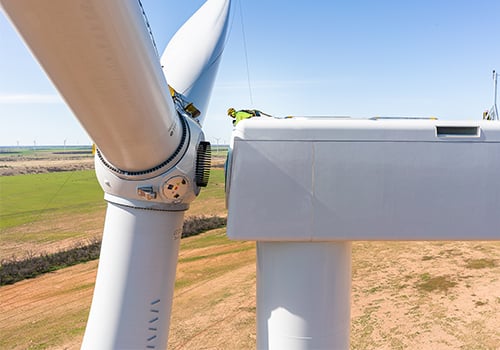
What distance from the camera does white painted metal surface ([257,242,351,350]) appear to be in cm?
337

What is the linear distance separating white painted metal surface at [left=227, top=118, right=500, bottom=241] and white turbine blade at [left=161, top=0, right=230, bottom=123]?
265cm

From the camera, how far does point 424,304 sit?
10.8 meters

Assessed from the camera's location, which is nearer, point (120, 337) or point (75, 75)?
point (75, 75)

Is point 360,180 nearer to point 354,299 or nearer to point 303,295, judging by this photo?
point 303,295

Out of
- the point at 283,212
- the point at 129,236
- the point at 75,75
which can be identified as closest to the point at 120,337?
the point at 129,236

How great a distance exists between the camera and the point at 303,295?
11.0 feet

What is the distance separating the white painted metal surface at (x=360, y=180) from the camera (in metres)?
3.16

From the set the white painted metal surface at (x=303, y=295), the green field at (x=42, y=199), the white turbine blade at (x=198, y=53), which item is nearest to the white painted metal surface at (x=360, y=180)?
→ the white painted metal surface at (x=303, y=295)

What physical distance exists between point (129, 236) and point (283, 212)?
1506 millimetres

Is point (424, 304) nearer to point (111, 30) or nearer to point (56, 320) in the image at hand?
point (56, 320)

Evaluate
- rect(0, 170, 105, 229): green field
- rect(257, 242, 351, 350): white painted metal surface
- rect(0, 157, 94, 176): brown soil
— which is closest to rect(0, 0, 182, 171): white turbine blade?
rect(257, 242, 351, 350): white painted metal surface

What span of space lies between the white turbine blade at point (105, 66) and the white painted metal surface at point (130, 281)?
2.59 feet

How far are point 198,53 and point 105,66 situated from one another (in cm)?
377

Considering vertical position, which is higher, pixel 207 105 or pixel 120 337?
pixel 207 105
